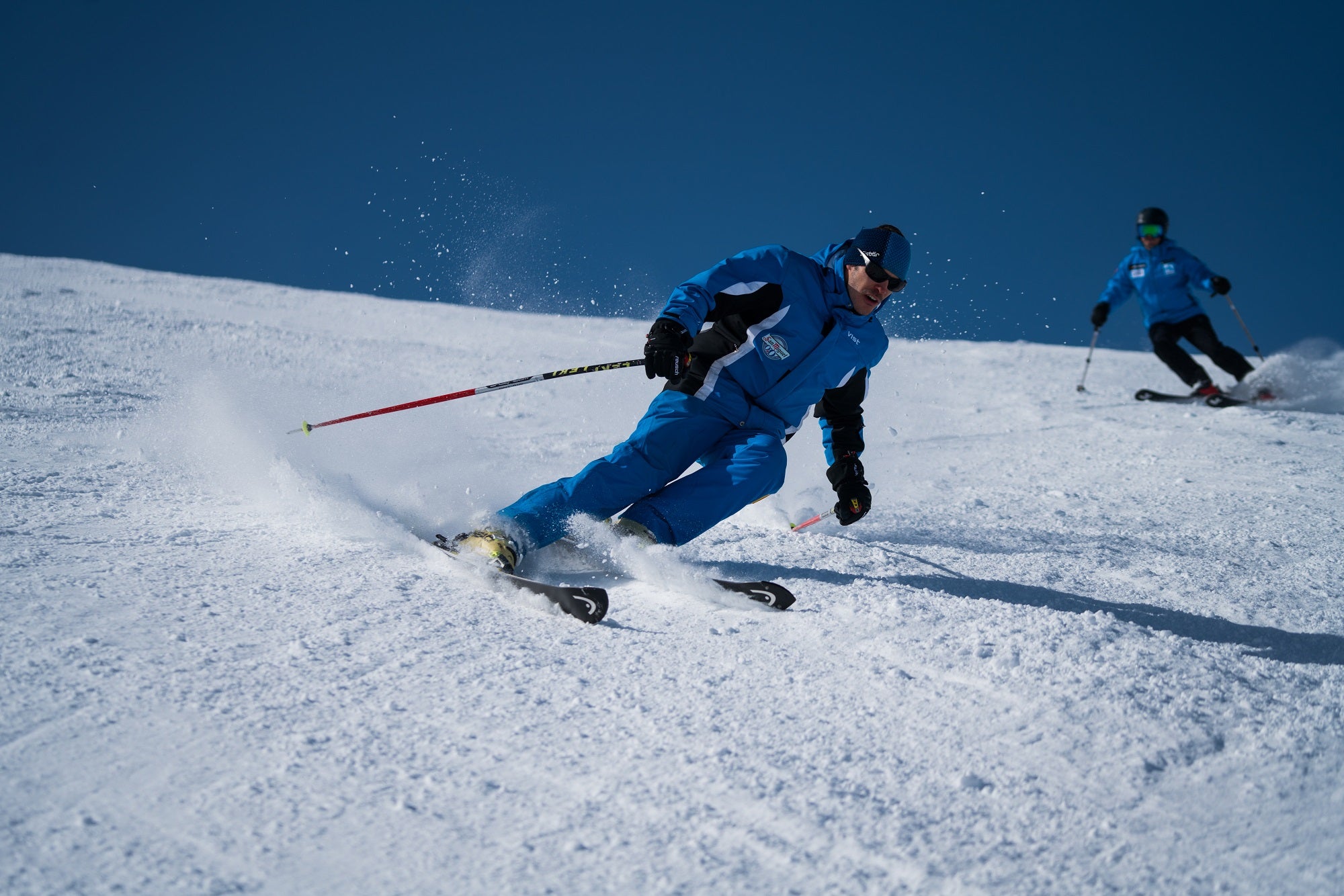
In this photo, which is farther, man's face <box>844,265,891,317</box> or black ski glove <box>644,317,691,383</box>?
man's face <box>844,265,891,317</box>

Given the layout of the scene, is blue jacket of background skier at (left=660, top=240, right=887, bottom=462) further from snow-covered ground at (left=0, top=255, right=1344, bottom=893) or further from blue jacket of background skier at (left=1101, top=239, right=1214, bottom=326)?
blue jacket of background skier at (left=1101, top=239, right=1214, bottom=326)

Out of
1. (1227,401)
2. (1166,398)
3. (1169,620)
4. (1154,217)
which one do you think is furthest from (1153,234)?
(1169,620)

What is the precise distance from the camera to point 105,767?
1.41 m

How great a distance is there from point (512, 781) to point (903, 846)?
66cm

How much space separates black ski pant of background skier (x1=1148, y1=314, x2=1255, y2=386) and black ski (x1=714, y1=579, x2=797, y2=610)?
7.86m

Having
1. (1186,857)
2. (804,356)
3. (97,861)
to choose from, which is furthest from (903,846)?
(804,356)

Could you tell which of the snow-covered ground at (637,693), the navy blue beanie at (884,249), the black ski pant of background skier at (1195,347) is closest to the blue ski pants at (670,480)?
the snow-covered ground at (637,693)

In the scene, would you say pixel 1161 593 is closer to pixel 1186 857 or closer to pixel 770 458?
pixel 770 458

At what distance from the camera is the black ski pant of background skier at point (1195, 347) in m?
8.46

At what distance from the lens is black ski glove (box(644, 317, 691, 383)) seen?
2732 mm

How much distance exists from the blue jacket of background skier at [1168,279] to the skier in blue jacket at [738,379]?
23.0ft

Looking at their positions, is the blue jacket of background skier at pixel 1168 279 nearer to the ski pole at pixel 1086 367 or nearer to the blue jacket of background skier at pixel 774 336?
the ski pole at pixel 1086 367

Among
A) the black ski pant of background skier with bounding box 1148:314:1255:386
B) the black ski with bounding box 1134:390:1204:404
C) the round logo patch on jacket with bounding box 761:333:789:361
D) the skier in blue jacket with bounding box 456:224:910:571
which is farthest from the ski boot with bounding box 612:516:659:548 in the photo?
the black ski pant of background skier with bounding box 1148:314:1255:386

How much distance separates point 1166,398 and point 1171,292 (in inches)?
47.5
